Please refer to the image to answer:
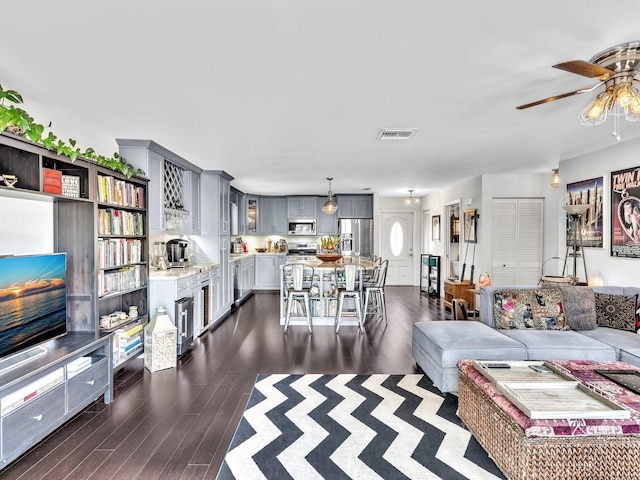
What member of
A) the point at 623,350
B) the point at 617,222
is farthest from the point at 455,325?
the point at 617,222

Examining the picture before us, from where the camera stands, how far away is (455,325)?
3.45m

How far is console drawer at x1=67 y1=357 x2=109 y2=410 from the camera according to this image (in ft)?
7.95

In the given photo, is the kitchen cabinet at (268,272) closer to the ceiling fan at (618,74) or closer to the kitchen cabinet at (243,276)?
the kitchen cabinet at (243,276)

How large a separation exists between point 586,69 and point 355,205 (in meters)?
6.83

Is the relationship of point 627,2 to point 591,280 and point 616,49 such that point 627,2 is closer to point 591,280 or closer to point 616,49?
point 616,49

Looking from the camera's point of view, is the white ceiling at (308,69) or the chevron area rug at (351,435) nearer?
the white ceiling at (308,69)

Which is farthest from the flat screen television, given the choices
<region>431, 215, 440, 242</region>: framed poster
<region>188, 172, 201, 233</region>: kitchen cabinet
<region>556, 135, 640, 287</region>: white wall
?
<region>431, 215, 440, 242</region>: framed poster

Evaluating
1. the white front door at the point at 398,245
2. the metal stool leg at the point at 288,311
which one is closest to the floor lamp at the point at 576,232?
the metal stool leg at the point at 288,311

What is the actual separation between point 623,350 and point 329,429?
8.62 ft

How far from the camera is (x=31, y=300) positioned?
2.35 meters

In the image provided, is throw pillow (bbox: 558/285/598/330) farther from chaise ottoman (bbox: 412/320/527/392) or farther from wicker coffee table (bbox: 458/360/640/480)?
wicker coffee table (bbox: 458/360/640/480)

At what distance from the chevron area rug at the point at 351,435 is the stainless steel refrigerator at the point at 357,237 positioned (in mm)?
5523

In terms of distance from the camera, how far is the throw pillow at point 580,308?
136 inches

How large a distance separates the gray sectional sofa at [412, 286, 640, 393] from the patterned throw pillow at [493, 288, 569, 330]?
52 millimetres
